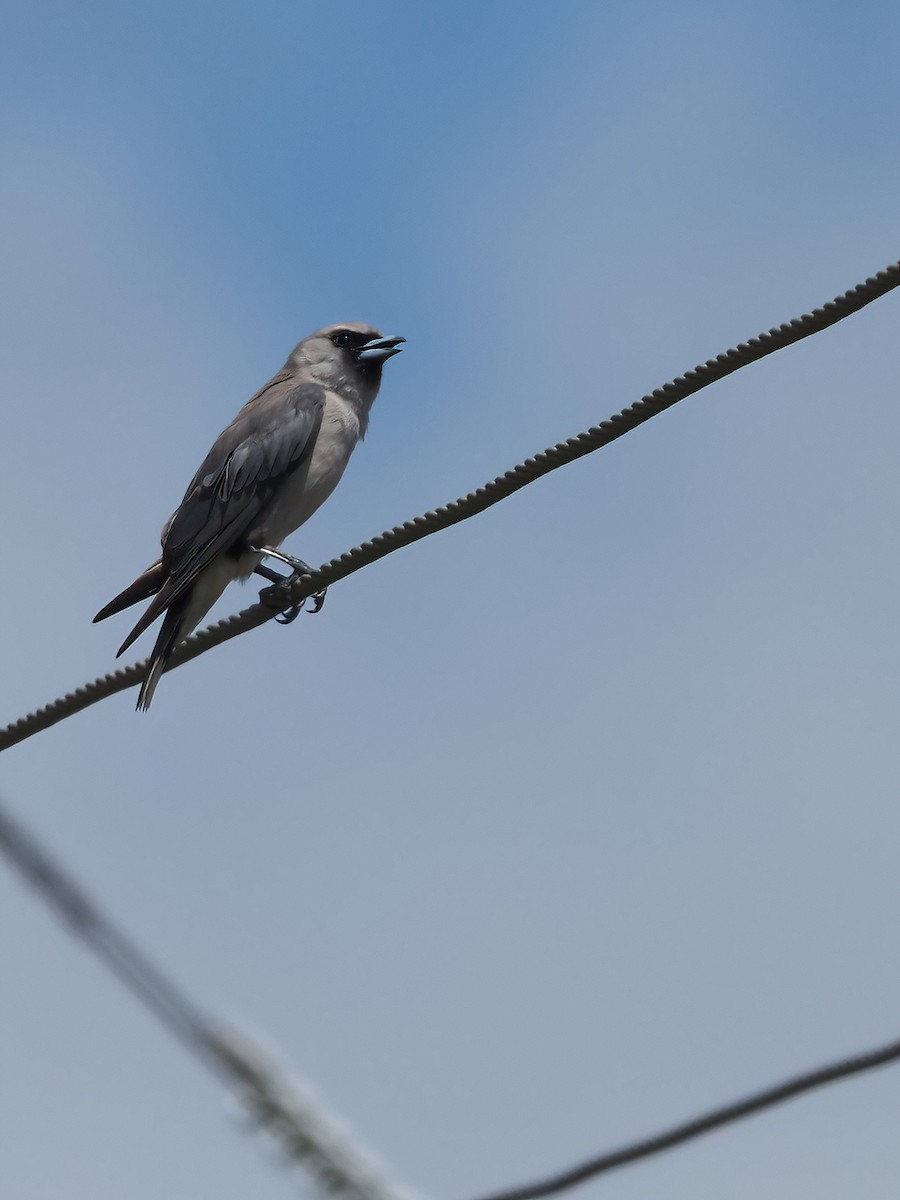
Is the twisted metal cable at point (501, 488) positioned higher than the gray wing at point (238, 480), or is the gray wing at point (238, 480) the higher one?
the gray wing at point (238, 480)

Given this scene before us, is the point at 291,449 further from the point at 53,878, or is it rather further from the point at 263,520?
the point at 53,878

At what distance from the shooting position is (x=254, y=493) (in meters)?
8.55

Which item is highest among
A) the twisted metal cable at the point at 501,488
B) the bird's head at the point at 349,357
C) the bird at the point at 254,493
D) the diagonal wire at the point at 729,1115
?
the bird's head at the point at 349,357

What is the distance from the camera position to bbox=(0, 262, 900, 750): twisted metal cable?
4445 mm

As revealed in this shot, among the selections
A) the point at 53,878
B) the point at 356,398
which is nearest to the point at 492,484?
the point at 53,878

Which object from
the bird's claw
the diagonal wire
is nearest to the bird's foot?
the bird's claw

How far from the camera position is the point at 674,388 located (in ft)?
15.3

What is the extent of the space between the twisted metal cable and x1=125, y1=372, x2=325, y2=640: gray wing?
2002mm

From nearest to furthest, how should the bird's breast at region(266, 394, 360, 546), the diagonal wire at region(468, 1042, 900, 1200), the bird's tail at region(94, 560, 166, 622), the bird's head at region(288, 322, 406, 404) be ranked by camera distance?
the diagonal wire at region(468, 1042, 900, 1200)
the bird's tail at region(94, 560, 166, 622)
the bird's breast at region(266, 394, 360, 546)
the bird's head at region(288, 322, 406, 404)

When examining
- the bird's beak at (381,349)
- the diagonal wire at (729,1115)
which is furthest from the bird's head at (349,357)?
the diagonal wire at (729,1115)

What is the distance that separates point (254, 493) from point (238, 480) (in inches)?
5.3

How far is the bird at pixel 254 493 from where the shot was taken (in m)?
8.01

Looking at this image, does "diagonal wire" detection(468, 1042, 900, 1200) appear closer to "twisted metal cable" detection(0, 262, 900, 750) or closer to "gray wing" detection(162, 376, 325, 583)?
"twisted metal cable" detection(0, 262, 900, 750)

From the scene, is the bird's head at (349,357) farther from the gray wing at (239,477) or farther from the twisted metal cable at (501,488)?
the twisted metal cable at (501,488)
